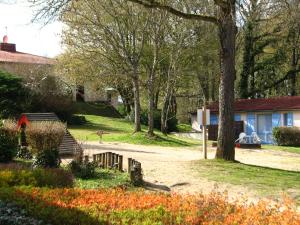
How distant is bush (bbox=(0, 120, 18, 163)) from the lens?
15.0m

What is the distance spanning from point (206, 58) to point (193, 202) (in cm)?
3425

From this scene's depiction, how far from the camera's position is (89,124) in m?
40.3

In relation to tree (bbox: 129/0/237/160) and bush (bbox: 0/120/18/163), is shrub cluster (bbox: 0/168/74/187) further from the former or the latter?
tree (bbox: 129/0/237/160)

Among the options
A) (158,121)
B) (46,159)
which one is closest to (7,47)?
(158,121)

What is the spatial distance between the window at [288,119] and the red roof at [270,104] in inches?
21.2

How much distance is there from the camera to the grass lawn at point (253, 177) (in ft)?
41.7

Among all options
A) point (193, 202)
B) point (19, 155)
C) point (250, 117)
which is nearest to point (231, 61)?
point (19, 155)

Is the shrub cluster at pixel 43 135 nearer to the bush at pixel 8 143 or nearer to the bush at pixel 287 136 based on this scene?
the bush at pixel 8 143

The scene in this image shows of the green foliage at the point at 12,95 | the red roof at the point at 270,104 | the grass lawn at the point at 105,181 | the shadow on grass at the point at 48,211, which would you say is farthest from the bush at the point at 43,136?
the red roof at the point at 270,104

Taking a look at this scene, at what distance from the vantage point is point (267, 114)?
39.1 metres

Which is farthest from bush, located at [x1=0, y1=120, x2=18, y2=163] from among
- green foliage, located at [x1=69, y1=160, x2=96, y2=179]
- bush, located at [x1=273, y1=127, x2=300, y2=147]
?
bush, located at [x1=273, y1=127, x2=300, y2=147]

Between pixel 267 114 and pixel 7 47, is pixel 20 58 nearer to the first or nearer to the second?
pixel 7 47

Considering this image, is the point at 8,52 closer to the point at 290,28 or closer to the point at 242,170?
the point at 290,28

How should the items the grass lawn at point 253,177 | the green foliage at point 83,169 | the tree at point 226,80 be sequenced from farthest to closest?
the tree at point 226,80
the green foliage at point 83,169
the grass lawn at point 253,177
